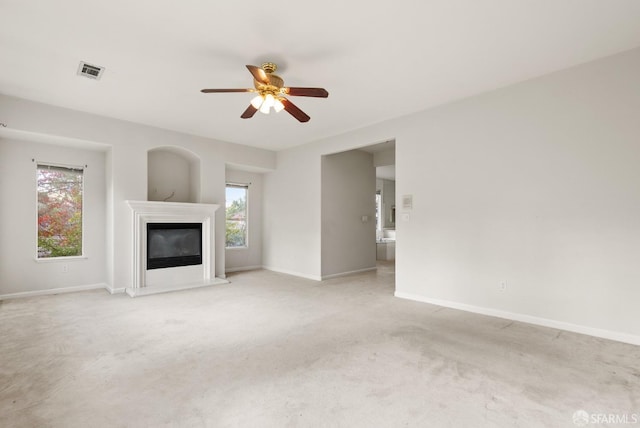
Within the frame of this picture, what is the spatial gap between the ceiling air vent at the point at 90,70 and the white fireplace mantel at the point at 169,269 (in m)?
2.01

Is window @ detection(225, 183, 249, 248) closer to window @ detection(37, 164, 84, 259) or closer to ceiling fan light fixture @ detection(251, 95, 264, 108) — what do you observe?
window @ detection(37, 164, 84, 259)

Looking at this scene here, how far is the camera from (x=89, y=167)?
5.38 m

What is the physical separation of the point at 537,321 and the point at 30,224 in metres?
7.17

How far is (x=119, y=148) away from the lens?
5.11 meters

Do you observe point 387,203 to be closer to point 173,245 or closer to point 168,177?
point 168,177

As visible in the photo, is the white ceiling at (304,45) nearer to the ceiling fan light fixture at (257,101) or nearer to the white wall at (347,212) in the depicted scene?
the ceiling fan light fixture at (257,101)

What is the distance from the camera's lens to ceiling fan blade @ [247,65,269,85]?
2826 mm

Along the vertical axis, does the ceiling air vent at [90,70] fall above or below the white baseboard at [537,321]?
above

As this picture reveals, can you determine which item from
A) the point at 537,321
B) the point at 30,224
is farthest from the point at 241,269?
the point at 537,321

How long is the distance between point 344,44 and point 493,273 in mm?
3212

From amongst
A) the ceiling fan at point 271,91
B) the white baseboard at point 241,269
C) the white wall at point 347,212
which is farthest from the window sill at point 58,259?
the white wall at point 347,212

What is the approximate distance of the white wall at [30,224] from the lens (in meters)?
4.62

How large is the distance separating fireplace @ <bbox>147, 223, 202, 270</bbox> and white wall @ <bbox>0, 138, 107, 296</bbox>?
3.34 ft

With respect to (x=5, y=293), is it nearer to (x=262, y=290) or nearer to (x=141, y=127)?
(x=141, y=127)
